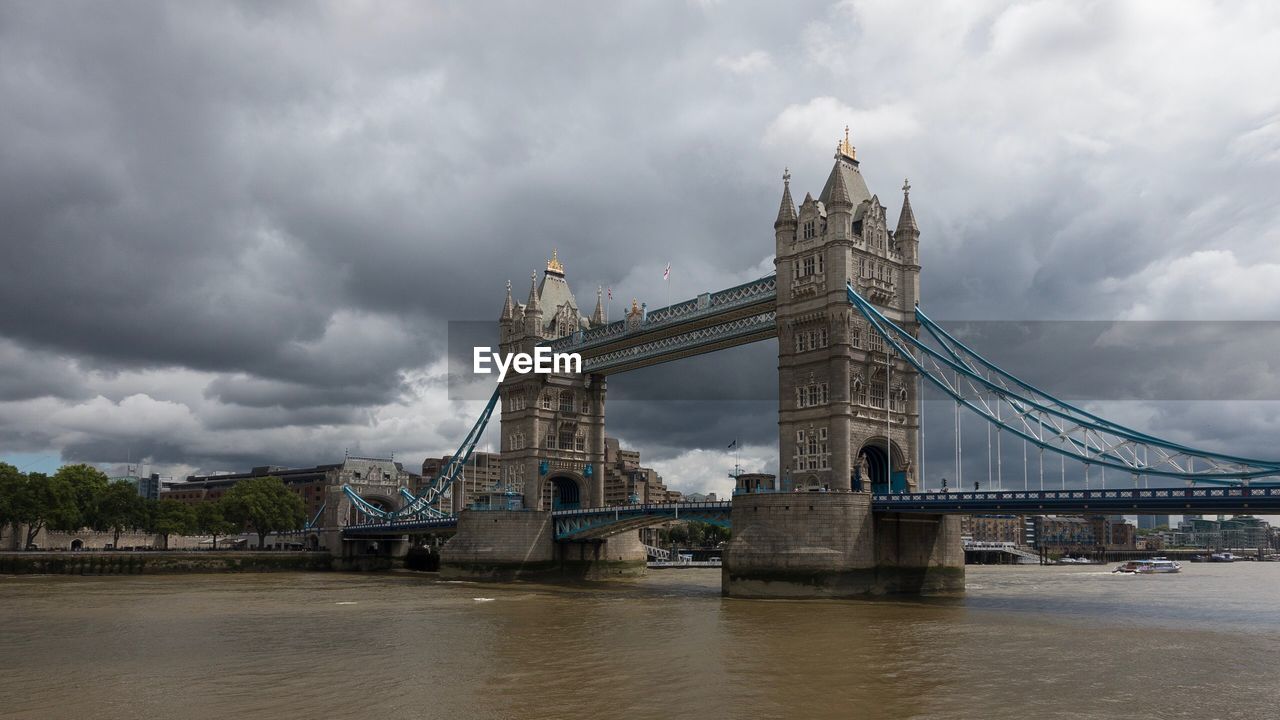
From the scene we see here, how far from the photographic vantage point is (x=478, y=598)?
184 feet

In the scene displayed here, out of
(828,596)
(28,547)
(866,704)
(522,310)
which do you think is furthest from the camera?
(28,547)

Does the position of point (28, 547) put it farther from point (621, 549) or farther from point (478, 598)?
point (478, 598)

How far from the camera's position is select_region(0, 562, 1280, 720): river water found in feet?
75.3

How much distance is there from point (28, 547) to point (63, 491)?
8.44 metres

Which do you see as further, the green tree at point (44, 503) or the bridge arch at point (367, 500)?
the bridge arch at point (367, 500)

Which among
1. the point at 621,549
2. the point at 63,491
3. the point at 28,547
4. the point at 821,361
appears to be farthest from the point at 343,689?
the point at 28,547

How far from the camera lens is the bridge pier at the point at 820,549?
170 feet

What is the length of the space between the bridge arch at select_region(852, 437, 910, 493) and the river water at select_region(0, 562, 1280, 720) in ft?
31.8

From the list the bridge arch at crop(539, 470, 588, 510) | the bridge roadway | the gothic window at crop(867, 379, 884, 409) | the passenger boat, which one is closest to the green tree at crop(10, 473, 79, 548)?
the bridge arch at crop(539, 470, 588, 510)

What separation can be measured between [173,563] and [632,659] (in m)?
76.3

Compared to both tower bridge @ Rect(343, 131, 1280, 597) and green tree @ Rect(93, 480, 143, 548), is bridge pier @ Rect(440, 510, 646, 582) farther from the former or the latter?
green tree @ Rect(93, 480, 143, 548)

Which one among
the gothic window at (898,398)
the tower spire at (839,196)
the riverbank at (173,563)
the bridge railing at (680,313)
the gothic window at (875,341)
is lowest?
the riverbank at (173,563)

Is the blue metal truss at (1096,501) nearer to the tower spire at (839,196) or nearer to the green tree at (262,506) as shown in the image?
the tower spire at (839,196)

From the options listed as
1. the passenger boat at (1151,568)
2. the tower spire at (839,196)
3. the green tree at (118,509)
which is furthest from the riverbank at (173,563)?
the passenger boat at (1151,568)
